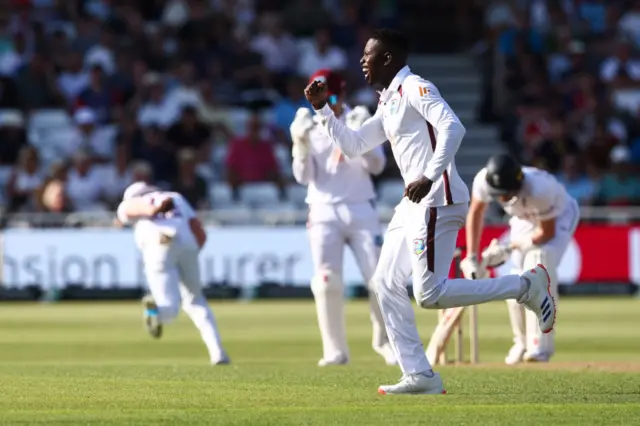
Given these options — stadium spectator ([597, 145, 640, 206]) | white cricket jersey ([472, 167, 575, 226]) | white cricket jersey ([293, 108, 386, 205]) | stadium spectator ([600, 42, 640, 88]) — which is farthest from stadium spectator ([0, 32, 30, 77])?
white cricket jersey ([472, 167, 575, 226])

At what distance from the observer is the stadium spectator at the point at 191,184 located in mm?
23000

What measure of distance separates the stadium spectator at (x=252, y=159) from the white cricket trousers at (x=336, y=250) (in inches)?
430

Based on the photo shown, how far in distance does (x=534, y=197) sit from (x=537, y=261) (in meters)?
0.63

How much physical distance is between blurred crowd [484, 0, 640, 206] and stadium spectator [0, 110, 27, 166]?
7892 millimetres

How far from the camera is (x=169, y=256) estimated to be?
1325 cm

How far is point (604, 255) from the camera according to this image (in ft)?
75.0

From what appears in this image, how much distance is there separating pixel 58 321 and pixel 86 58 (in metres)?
7.69

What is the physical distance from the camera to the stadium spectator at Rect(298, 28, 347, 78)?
2620cm

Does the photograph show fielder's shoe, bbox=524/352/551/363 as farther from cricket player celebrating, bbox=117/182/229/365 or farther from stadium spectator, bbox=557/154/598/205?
stadium spectator, bbox=557/154/598/205

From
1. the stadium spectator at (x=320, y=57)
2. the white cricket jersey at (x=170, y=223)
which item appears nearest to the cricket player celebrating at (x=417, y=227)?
the white cricket jersey at (x=170, y=223)

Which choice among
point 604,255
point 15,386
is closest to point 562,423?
point 15,386

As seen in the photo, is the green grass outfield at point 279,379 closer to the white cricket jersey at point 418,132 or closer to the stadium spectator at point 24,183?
the white cricket jersey at point 418,132

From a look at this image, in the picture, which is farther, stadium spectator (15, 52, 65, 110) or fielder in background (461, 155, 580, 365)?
stadium spectator (15, 52, 65, 110)

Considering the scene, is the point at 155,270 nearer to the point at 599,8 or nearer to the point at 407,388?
the point at 407,388
